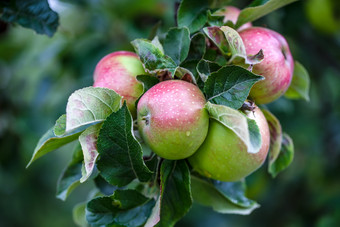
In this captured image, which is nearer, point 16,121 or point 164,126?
point 164,126

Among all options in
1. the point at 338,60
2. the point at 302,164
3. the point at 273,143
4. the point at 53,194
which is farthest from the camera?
the point at 53,194

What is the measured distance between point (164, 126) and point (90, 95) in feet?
0.52

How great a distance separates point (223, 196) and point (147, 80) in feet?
1.21

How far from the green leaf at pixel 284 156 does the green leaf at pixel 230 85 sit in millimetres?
315

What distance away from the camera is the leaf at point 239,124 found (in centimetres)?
74

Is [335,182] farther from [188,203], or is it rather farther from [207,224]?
[188,203]

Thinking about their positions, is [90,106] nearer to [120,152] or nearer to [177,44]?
[120,152]

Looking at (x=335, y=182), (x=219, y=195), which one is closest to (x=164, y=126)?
(x=219, y=195)

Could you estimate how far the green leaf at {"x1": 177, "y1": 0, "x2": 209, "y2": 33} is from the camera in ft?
3.25

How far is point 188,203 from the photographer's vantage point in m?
0.89

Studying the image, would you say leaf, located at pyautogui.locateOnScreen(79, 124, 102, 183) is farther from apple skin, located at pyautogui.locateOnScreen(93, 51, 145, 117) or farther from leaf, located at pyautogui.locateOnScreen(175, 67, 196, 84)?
leaf, located at pyautogui.locateOnScreen(175, 67, 196, 84)

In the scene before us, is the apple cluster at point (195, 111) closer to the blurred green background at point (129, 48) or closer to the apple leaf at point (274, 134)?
the apple leaf at point (274, 134)

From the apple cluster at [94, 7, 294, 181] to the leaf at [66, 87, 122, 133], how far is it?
0.20 ft

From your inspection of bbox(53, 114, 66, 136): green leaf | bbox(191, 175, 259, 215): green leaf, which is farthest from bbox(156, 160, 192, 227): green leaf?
bbox(53, 114, 66, 136): green leaf
